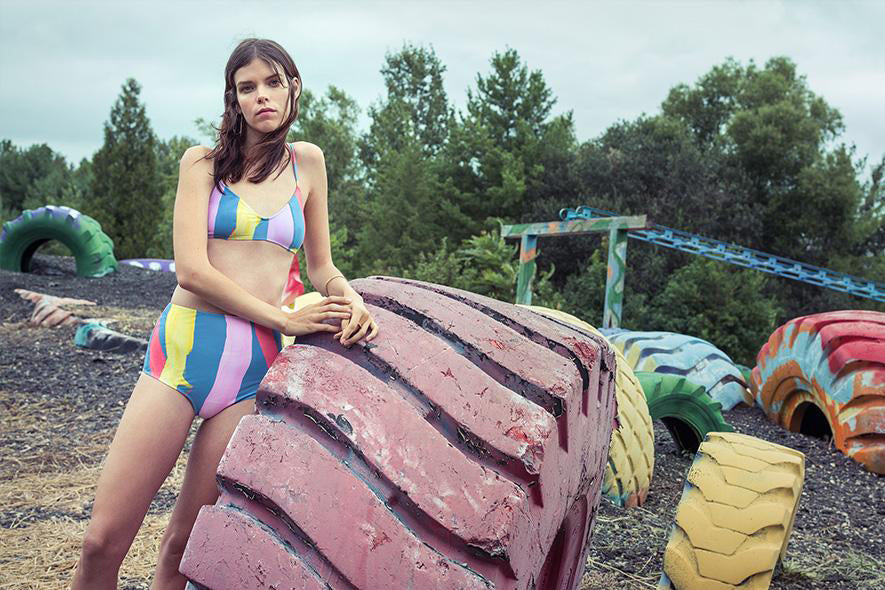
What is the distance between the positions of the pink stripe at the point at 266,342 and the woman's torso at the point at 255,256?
9 cm

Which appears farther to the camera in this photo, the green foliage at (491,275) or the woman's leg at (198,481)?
the green foliage at (491,275)

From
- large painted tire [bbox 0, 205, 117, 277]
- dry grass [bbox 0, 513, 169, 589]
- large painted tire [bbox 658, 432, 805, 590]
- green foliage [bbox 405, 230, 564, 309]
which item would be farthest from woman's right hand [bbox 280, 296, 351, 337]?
large painted tire [bbox 0, 205, 117, 277]

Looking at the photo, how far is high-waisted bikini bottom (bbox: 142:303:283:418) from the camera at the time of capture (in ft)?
5.61

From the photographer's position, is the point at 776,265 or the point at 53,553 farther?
→ the point at 776,265

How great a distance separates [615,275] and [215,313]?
7.31 m

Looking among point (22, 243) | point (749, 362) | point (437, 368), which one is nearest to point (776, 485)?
point (437, 368)

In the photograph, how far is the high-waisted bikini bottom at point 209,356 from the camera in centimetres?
171

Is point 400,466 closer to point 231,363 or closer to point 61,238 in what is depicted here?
point 231,363

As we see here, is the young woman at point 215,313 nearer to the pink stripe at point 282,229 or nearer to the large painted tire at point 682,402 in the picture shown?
the pink stripe at point 282,229

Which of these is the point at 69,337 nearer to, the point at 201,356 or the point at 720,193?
the point at 201,356

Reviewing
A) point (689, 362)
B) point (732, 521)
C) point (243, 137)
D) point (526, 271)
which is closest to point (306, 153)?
point (243, 137)

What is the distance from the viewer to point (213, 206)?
175cm

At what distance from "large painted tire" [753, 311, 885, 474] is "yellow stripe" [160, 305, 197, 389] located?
165 inches

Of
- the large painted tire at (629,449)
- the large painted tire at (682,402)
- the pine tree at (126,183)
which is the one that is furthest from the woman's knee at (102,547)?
the pine tree at (126,183)
